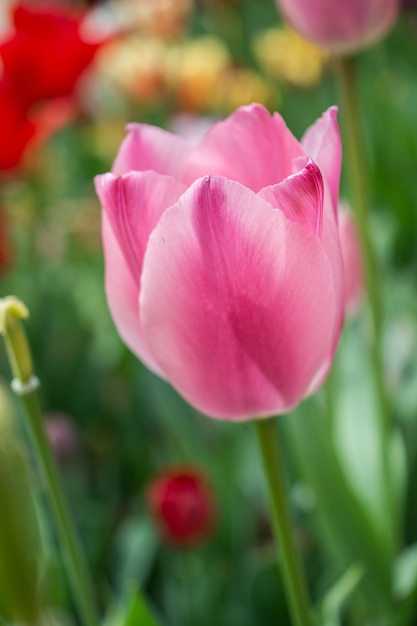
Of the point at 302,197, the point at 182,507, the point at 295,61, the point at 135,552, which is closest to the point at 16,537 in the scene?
the point at 302,197

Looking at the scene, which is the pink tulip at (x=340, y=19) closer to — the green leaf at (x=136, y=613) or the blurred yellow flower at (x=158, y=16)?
the green leaf at (x=136, y=613)

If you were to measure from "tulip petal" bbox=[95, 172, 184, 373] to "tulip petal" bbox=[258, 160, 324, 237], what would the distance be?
3 centimetres

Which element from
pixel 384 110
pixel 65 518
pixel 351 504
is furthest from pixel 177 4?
pixel 65 518

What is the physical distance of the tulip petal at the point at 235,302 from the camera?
25cm

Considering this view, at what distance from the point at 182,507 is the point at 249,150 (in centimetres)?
27

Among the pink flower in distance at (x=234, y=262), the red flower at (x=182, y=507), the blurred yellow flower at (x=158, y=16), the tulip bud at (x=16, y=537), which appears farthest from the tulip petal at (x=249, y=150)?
the blurred yellow flower at (x=158, y=16)

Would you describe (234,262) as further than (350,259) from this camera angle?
No

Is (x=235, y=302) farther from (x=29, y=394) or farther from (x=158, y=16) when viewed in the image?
(x=158, y=16)

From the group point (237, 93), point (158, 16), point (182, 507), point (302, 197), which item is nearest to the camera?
point (302, 197)

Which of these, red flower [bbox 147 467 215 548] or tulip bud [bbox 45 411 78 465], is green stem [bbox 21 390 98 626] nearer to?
red flower [bbox 147 467 215 548]

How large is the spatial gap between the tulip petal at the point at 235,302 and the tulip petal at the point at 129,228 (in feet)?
0.05

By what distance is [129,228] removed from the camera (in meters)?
0.27

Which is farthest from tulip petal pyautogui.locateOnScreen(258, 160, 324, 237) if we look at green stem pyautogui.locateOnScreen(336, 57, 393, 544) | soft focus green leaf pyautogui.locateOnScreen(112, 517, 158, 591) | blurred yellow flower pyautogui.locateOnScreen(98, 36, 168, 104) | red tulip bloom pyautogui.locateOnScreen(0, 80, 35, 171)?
blurred yellow flower pyautogui.locateOnScreen(98, 36, 168, 104)

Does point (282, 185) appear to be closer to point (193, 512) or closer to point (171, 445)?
point (193, 512)
